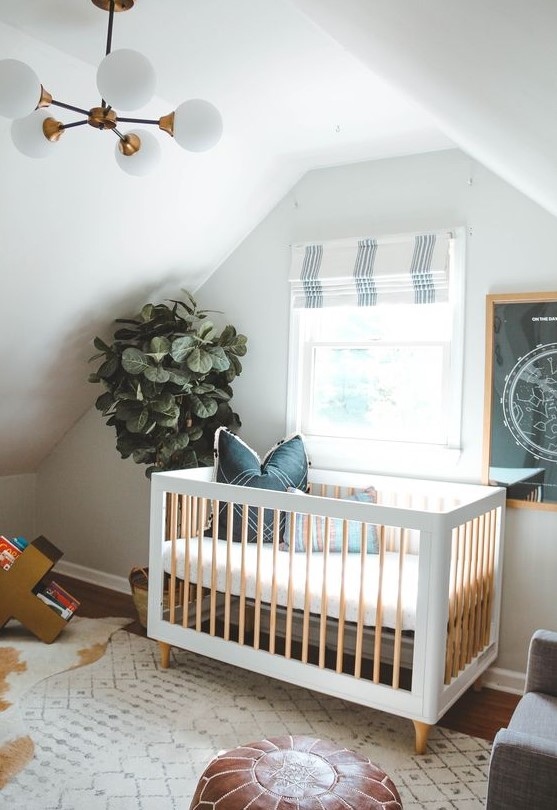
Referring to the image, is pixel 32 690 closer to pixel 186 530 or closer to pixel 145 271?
pixel 186 530

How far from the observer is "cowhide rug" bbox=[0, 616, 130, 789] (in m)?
2.28

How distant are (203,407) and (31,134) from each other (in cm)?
166

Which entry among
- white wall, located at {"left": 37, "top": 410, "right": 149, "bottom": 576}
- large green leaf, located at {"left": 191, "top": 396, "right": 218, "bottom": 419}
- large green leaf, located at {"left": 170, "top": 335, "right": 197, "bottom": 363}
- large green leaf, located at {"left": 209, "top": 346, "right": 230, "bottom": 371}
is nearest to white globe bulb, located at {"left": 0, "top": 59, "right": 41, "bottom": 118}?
large green leaf, located at {"left": 170, "top": 335, "right": 197, "bottom": 363}

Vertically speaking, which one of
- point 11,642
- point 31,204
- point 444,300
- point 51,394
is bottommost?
point 11,642

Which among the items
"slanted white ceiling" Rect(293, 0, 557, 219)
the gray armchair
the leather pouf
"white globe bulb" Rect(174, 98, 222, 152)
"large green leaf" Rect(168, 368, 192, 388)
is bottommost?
the leather pouf

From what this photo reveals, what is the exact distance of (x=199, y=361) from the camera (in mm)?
3219

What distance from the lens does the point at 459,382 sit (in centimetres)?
304

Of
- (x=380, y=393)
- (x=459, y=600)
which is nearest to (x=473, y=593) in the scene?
(x=459, y=600)

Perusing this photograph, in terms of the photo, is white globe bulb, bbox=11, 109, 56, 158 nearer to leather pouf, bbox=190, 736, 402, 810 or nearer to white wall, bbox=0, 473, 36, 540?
leather pouf, bbox=190, 736, 402, 810

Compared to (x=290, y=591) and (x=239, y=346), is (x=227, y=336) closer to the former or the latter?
(x=239, y=346)

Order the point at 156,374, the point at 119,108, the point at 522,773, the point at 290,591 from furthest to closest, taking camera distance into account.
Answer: the point at 156,374 < the point at 290,591 < the point at 119,108 < the point at 522,773

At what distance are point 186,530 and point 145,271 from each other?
52.7 inches

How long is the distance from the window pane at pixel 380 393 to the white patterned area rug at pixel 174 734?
1.22m

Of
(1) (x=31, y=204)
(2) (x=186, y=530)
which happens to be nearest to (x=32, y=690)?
(2) (x=186, y=530)
